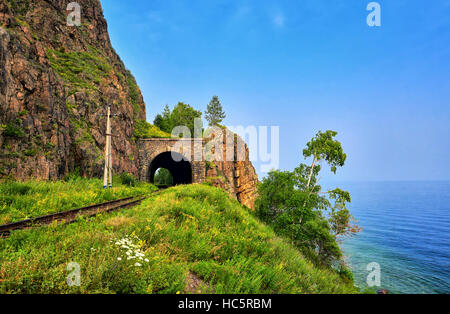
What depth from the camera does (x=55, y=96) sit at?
17641 mm

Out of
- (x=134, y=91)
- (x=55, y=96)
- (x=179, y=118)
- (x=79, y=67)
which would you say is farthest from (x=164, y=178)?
(x=55, y=96)

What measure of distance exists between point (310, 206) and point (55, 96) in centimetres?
2710

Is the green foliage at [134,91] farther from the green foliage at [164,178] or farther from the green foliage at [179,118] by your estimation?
the green foliage at [164,178]

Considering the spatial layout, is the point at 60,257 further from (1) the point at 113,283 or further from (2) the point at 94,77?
(2) the point at 94,77

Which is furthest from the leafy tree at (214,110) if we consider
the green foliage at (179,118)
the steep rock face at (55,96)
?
the steep rock face at (55,96)

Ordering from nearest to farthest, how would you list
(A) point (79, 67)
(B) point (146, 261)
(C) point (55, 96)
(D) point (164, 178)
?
(B) point (146, 261)
(C) point (55, 96)
(A) point (79, 67)
(D) point (164, 178)

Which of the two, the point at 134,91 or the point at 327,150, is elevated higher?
the point at 134,91

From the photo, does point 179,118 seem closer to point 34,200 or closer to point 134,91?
point 134,91

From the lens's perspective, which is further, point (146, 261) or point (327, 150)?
point (327, 150)

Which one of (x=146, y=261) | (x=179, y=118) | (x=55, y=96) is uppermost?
(x=179, y=118)

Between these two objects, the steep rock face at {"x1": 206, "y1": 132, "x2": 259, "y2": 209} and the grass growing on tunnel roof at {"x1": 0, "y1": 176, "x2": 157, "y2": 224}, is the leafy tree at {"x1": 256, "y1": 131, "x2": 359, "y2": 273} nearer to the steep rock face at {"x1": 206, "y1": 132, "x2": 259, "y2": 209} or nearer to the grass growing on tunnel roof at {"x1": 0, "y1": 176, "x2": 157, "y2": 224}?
the steep rock face at {"x1": 206, "y1": 132, "x2": 259, "y2": 209}

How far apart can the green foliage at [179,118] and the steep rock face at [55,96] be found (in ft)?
73.8

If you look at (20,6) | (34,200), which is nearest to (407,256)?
(34,200)

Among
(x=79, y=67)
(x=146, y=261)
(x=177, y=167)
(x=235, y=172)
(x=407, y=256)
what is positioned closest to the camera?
(x=146, y=261)
